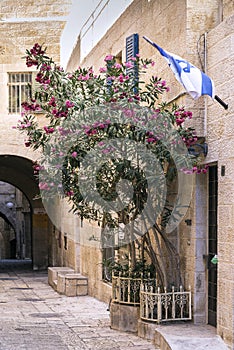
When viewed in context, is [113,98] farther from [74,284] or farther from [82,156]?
[74,284]

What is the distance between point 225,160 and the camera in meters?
8.79

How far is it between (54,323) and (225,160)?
4778 mm

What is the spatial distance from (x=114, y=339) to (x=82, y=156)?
2.55 metres

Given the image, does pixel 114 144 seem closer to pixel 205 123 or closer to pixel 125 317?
pixel 205 123

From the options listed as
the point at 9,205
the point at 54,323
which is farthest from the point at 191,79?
the point at 9,205

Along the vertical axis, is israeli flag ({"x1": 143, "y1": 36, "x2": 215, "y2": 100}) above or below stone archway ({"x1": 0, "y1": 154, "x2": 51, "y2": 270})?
above

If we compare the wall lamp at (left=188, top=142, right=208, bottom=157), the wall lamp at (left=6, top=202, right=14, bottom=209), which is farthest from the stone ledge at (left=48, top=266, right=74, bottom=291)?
the wall lamp at (left=6, top=202, right=14, bottom=209)

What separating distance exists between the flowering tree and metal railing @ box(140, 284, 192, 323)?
35 cm

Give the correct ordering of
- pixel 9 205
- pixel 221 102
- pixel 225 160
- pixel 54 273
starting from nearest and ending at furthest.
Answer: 1. pixel 221 102
2. pixel 225 160
3. pixel 54 273
4. pixel 9 205

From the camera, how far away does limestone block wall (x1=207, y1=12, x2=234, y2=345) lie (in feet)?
28.1

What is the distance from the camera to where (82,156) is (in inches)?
382

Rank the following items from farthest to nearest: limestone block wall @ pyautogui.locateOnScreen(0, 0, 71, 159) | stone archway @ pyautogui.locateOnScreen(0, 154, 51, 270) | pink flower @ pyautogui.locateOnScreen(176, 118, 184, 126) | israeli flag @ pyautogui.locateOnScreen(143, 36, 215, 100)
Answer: stone archway @ pyautogui.locateOnScreen(0, 154, 51, 270)
limestone block wall @ pyautogui.locateOnScreen(0, 0, 71, 159)
pink flower @ pyautogui.locateOnScreen(176, 118, 184, 126)
israeli flag @ pyautogui.locateOnScreen(143, 36, 215, 100)

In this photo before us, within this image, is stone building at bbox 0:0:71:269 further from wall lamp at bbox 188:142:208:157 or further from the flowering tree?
wall lamp at bbox 188:142:208:157

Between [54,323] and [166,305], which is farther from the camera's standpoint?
[54,323]
